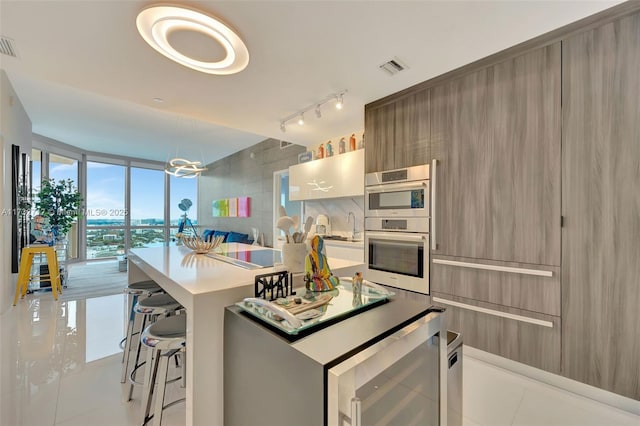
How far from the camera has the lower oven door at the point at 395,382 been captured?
0.67 m

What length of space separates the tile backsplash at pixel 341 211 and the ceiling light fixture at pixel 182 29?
7.96 feet

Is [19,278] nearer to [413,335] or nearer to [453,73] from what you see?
[413,335]

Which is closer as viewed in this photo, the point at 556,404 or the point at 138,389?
the point at 556,404

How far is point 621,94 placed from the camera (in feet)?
5.28

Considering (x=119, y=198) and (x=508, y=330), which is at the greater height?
(x=119, y=198)

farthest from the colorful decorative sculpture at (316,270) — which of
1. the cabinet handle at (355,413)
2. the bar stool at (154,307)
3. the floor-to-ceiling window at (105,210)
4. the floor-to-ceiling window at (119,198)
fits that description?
the floor-to-ceiling window at (105,210)

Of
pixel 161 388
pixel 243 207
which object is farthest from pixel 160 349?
pixel 243 207

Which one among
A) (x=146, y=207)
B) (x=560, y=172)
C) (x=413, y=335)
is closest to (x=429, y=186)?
(x=560, y=172)

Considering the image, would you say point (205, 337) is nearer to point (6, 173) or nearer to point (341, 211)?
point (341, 211)

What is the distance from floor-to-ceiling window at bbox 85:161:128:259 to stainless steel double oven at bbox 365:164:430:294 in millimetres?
7774

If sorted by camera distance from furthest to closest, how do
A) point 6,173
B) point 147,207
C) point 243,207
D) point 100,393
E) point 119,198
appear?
point 147,207, point 119,198, point 243,207, point 6,173, point 100,393

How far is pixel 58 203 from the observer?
4.59 meters

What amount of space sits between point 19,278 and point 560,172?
607 cm

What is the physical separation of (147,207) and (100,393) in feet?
24.6
